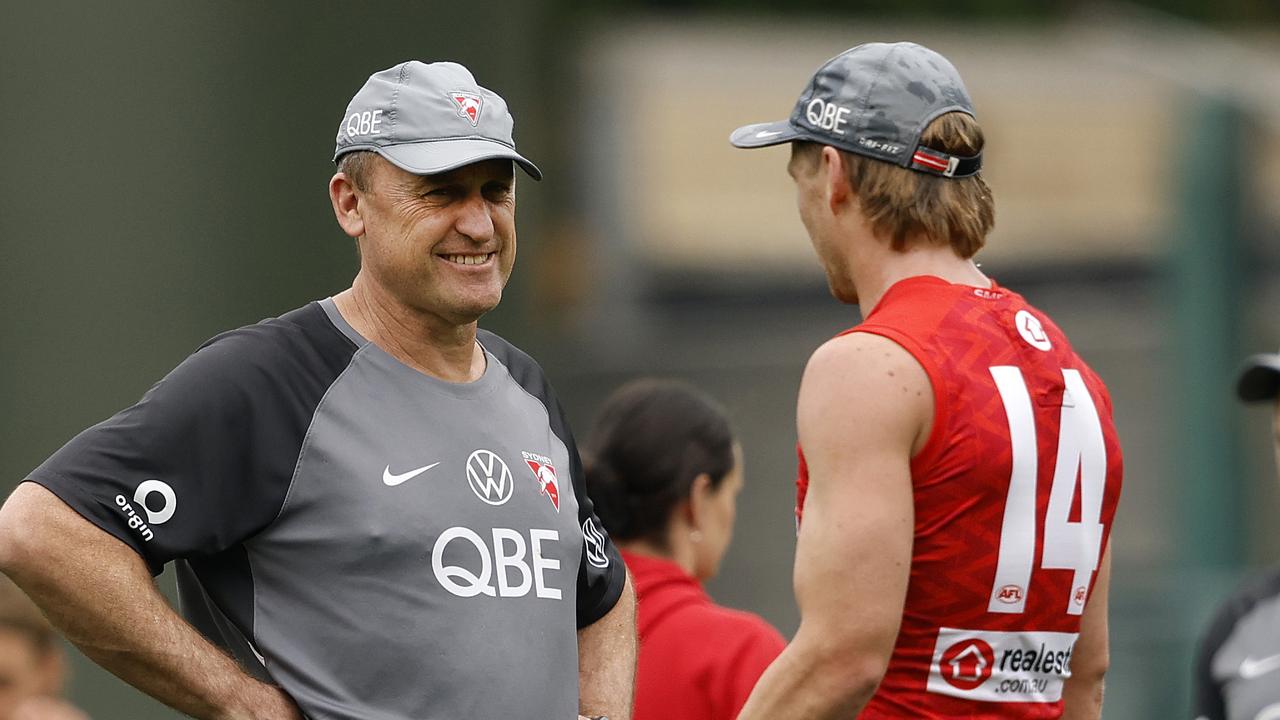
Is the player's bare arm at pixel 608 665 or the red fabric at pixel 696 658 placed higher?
the player's bare arm at pixel 608 665

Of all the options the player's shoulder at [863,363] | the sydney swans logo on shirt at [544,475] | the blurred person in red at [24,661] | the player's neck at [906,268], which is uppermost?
the player's neck at [906,268]

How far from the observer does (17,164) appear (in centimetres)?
848

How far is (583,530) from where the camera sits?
3531mm

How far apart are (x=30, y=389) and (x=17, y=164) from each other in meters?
1.13

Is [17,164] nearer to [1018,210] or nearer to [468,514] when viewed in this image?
[468,514]

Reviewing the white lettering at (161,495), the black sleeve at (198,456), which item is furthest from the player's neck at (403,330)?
the white lettering at (161,495)

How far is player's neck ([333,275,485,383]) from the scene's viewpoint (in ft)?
10.8

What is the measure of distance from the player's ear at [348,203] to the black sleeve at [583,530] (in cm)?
43

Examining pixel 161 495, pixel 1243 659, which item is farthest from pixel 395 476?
pixel 1243 659

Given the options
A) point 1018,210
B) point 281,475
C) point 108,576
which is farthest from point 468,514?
point 1018,210

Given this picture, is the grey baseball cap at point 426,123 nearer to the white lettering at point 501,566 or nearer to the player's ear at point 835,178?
the player's ear at point 835,178

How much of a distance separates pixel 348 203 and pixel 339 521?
2.14 feet

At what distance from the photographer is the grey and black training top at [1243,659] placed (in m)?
4.31

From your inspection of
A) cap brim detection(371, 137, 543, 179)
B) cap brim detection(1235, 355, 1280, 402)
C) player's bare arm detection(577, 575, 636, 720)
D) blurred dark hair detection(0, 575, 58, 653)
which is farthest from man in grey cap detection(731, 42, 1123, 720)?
blurred dark hair detection(0, 575, 58, 653)
